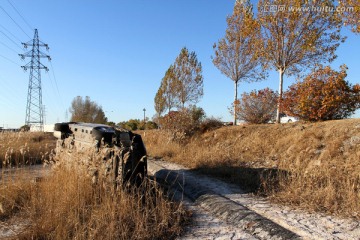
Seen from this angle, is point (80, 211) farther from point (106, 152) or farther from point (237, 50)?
point (237, 50)

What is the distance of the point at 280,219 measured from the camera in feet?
14.4

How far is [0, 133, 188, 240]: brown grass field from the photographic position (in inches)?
144

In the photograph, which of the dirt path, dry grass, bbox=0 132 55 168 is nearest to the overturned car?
dry grass, bbox=0 132 55 168

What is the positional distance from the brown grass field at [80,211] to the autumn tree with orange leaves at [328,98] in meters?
7.92

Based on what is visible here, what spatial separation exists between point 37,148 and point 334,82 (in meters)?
11.1

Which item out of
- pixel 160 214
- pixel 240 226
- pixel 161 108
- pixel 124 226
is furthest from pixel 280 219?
pixel 161 108

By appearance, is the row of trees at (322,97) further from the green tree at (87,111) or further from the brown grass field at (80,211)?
the green tree at (87,111)

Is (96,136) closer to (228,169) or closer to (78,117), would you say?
(228,169)

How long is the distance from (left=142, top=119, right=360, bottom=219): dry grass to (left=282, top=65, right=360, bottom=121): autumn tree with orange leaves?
0.81 meters

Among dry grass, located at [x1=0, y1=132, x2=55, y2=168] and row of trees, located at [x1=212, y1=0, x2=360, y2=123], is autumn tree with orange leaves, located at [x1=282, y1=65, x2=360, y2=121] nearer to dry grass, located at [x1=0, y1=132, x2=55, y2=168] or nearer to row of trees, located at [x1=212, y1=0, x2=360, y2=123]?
row of trees, located at [x1=212, y1=0, x2=360, y2=123]

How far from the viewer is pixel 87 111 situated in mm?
45562

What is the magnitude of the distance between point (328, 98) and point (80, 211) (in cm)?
934

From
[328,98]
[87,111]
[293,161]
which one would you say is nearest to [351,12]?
[328,98]

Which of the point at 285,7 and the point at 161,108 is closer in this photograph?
the point at 285,7
